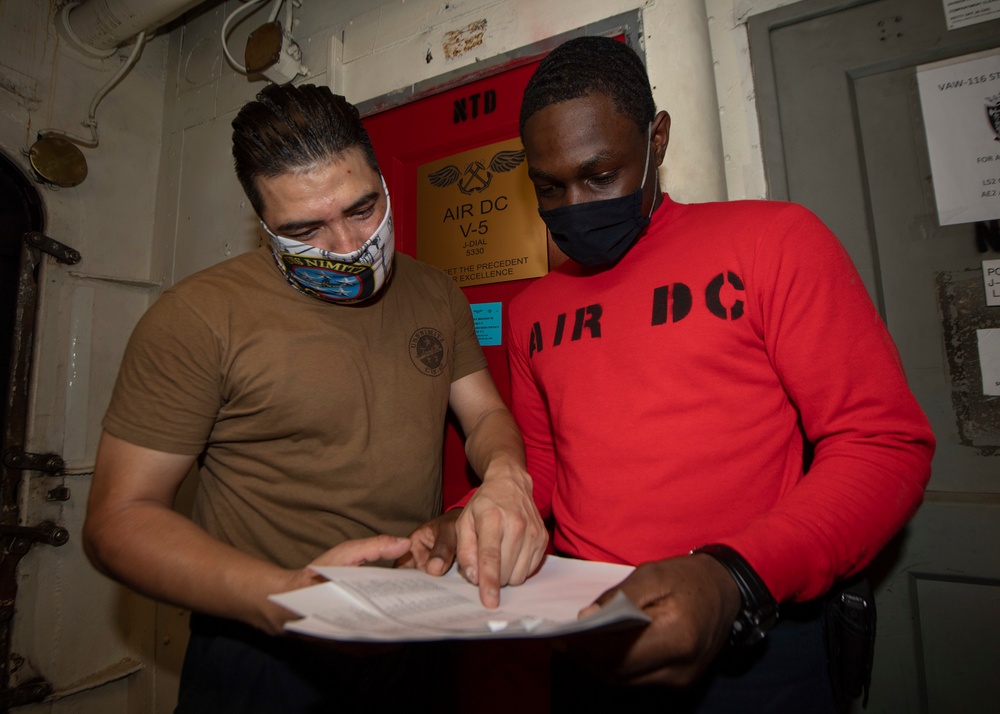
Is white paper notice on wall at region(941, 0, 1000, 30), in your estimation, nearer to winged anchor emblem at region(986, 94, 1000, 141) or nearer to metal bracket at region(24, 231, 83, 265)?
winged anchor emblem at region(986, 94, 1000, 141)

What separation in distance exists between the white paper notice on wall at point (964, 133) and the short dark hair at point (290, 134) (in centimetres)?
141

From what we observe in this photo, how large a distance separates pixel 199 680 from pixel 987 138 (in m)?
2.23

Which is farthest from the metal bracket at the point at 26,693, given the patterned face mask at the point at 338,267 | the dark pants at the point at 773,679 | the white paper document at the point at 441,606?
the dark pants at the point at 773,679

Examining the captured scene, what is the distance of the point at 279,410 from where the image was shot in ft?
3.59

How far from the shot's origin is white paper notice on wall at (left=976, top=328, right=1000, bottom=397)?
122 centimetres

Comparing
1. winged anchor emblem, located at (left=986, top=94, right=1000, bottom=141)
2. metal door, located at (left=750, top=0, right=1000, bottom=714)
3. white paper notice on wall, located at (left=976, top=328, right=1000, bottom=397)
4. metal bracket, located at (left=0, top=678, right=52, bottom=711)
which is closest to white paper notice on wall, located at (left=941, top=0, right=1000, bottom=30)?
metal door, located at (left=750, top=0, right=1000, bottom=714)

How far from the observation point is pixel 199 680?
1106mm

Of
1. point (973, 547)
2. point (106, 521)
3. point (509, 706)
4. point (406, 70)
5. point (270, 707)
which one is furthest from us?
point (406, 70)

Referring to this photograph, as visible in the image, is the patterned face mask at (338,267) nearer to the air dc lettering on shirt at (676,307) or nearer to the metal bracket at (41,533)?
the air dc lettering on shirt at (676,307)

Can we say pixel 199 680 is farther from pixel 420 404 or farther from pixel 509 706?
pixel 509 706

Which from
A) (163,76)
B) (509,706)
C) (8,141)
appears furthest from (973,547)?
(163,76)

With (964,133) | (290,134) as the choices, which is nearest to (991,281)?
(964,133)

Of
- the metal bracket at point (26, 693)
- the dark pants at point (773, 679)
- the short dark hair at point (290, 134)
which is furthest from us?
the metal bracket at point (26, 693)

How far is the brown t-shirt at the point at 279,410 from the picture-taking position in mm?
1018
